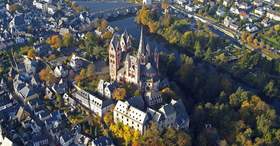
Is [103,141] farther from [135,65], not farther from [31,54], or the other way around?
[31,54]

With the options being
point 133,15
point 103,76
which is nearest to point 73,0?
point 133,15

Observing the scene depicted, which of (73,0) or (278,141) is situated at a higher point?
(73,0)

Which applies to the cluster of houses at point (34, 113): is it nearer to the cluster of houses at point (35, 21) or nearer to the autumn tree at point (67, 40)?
the autumn tree at point (67, 40)

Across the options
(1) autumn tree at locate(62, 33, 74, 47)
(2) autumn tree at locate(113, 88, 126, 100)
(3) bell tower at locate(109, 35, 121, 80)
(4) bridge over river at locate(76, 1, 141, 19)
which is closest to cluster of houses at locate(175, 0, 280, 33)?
(4) bridge over river at locate(76, 1, 141, 19)

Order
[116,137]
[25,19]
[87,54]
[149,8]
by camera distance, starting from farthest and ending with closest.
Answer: [149,8], [25,19], [87,54], [116,137]

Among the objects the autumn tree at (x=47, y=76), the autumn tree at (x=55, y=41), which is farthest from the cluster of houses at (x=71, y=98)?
the autumn tree at (x=55, y=41)

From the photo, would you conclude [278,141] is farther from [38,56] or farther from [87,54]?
[38,56]

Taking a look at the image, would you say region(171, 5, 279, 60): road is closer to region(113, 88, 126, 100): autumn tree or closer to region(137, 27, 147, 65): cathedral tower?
region(137, 27, 147, 65): cathedral tower
